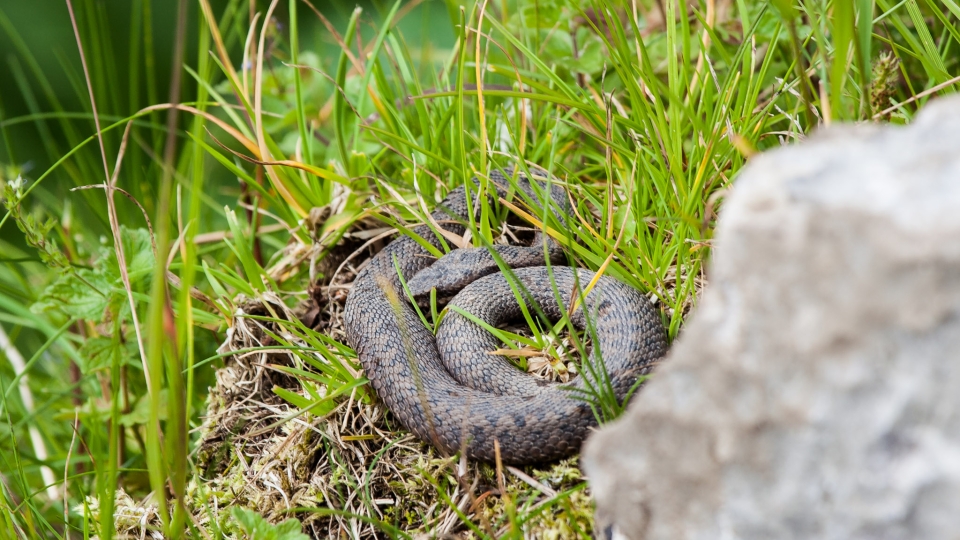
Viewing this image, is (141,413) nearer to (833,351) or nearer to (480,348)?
(480,348)

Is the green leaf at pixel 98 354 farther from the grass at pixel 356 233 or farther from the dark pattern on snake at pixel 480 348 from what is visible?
the dark pattern on snake at pixel 480 348

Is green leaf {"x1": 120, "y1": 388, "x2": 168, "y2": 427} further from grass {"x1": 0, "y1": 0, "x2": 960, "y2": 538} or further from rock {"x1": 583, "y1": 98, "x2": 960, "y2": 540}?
→ rock {"x1": 583, "y1": 98, "x2": 960, "y2": 540}

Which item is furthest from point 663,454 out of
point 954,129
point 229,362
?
point 229,362

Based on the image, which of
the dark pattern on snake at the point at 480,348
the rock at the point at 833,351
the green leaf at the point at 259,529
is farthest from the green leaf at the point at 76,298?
the rock at the point at 833,351

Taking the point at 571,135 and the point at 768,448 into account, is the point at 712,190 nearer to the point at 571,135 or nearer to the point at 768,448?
the point at 571,135

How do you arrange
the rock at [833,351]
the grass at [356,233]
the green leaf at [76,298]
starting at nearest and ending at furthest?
the rock at [833,351] < the grass at [356,233] < the green leaf at [76,298]

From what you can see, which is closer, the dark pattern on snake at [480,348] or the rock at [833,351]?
the rock at [833,351]
